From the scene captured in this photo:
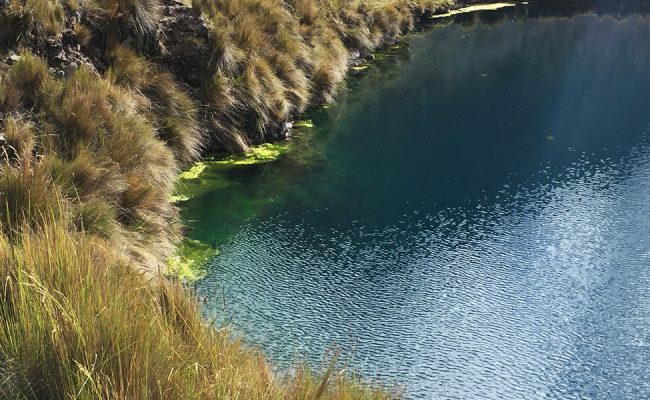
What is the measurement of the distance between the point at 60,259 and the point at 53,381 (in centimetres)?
91

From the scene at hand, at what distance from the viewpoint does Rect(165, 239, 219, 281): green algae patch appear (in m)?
6.52

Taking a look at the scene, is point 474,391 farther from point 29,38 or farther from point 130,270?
point 29,38

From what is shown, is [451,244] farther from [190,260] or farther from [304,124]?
[304,124]

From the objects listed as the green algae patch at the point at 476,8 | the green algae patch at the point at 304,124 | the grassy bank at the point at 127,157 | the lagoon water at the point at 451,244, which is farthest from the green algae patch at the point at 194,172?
the green algae patch at the point at 476,8

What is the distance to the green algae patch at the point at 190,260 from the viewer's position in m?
6.52

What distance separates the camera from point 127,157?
7055 millimetres

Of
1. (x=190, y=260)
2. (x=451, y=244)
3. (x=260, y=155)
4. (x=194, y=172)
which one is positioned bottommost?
(x=451, y=244)

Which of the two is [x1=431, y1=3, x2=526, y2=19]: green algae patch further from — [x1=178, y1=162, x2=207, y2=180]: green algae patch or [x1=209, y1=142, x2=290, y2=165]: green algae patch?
[x1=178, y1=162, x2=207, y2=180]: green algae patch

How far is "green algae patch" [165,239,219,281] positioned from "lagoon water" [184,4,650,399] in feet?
0.55

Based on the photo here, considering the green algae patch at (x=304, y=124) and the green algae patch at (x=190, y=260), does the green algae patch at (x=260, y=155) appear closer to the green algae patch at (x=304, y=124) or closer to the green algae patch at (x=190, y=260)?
the green algae patch at (x=304, y=124)

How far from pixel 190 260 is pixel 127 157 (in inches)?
51.3

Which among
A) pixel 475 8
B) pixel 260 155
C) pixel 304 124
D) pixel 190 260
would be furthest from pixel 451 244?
pixel 475 8

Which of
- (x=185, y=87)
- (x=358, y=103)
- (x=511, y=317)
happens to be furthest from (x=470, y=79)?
(x=511, y=317)

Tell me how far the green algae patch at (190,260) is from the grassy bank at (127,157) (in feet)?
0.46
